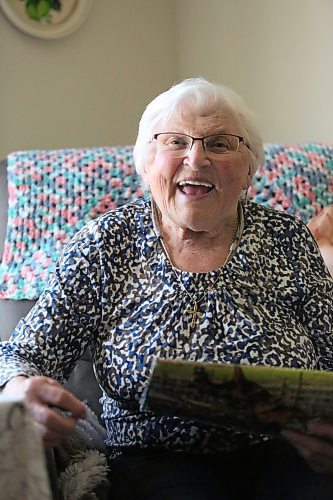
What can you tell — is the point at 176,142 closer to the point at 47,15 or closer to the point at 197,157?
the point at 197,157

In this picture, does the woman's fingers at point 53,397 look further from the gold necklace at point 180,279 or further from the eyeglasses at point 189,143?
the eyeglasses at point 189,143

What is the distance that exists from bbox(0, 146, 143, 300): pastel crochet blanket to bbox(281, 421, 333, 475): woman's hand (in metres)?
0.80

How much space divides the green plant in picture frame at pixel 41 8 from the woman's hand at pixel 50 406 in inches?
66.0

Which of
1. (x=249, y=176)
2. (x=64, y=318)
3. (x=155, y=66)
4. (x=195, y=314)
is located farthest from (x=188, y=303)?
(x=155, y=66)

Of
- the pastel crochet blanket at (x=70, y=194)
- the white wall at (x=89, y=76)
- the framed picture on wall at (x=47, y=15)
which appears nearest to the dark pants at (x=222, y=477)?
the pastel crochet blanket at (x=70, y=194)

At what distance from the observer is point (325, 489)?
110cm

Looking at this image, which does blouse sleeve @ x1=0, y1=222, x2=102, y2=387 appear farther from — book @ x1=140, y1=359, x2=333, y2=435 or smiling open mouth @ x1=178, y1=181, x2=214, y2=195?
book @ x1=140, y1=359, x2=333, y2=435

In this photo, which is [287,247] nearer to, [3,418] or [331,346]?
[331,346]

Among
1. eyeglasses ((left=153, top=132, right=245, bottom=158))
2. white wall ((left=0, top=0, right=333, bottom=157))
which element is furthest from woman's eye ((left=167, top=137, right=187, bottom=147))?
white wall ((left=0, top=0, right=333, bottom=157))

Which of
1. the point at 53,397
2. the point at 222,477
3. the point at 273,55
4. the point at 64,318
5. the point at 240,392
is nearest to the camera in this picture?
the point at 240,392

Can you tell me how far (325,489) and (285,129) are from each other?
58.7 inches

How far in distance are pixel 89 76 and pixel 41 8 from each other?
280 millimetres

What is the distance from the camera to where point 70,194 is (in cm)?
174

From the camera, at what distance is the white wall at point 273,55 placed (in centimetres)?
221
